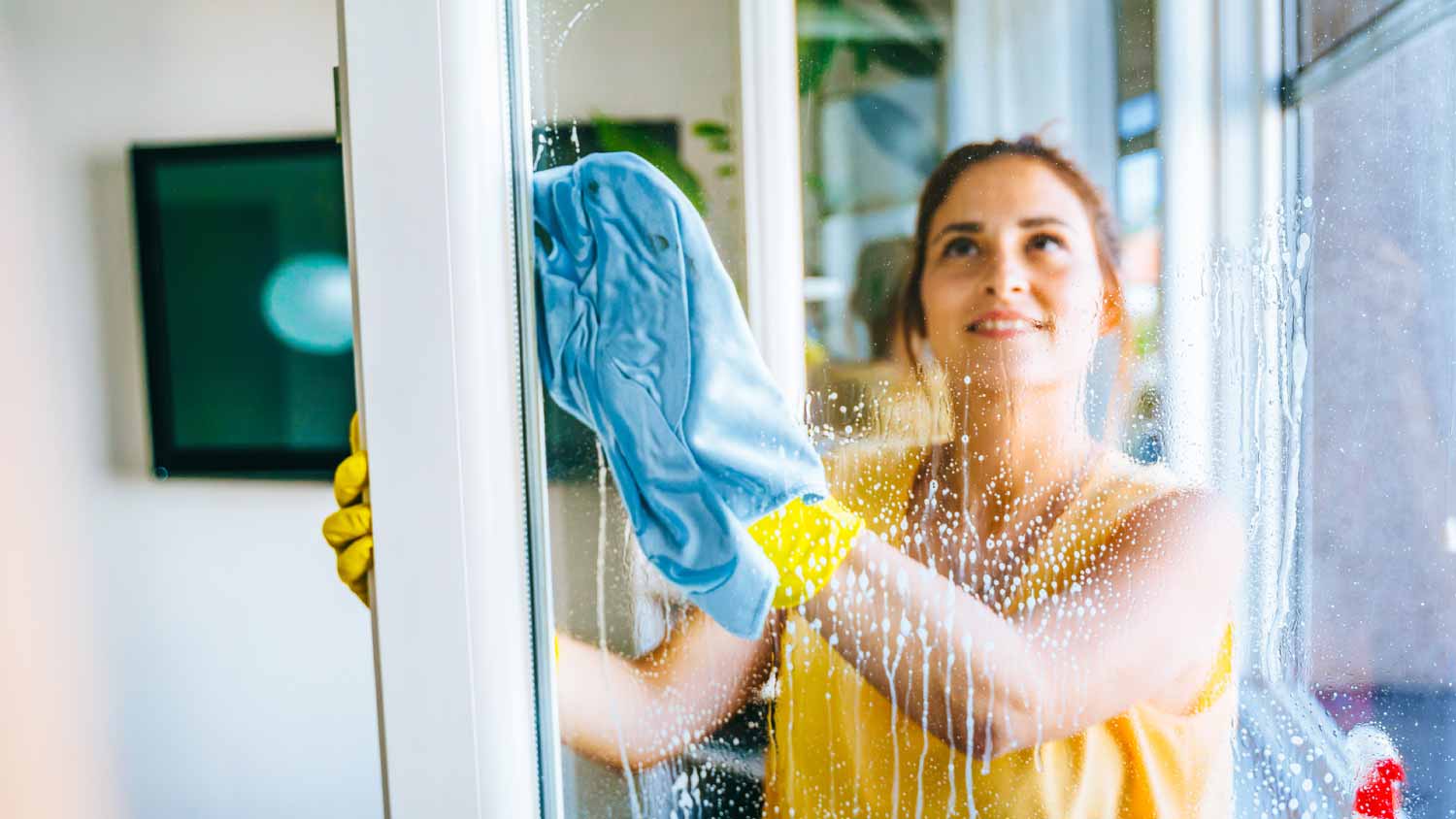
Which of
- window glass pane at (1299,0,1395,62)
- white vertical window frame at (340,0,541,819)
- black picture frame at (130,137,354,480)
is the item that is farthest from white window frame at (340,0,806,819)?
black picture frame at (130,137,354,480)

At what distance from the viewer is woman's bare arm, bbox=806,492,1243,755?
1.61 feet

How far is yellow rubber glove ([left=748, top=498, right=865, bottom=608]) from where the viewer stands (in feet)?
1.69

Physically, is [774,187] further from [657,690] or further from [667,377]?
[657,690]

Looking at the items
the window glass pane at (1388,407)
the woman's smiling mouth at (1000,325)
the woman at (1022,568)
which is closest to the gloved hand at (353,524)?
the woman at (1022,568)

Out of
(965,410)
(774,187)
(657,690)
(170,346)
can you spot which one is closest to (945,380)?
(965,410)

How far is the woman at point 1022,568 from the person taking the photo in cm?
49

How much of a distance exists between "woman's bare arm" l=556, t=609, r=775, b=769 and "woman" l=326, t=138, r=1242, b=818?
29 mm

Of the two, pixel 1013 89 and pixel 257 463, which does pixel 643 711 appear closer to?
pixel 1013 89

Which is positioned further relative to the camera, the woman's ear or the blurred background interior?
the blurred background interior

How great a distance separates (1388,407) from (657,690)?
0.41 meters

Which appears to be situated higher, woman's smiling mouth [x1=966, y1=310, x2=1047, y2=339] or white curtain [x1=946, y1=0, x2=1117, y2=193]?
white curtain [x1=946, y1=0, x2=1117, y2=193]

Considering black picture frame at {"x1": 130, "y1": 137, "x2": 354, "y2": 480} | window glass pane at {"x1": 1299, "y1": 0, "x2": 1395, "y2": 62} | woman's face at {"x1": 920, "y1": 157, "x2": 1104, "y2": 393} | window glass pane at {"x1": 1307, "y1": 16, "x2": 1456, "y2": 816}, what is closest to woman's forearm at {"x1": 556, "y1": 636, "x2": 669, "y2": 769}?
woman's face at {"x1": 920, "y1": 157, "x2": 1104, "y2": 393}

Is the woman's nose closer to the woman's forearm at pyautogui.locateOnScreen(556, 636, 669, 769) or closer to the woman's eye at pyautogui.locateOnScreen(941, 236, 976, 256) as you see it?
the woman's eye at pyautogui.locateOnScreen(941, 236, 976, 256)

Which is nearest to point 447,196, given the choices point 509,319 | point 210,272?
point 509,319
